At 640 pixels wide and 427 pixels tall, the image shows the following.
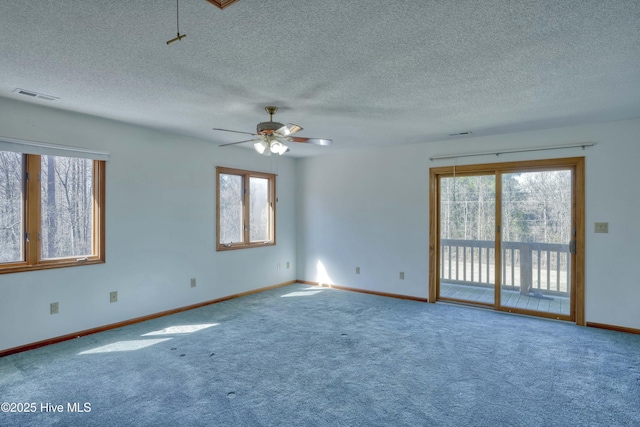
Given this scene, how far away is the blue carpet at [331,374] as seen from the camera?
2252mm

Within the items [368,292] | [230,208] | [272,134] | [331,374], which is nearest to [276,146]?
[272,134]

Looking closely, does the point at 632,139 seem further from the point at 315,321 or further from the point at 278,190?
the point at 278,190

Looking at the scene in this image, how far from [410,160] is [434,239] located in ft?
4.16

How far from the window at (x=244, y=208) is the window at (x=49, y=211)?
164 centimetres

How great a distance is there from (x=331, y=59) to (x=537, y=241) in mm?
3758

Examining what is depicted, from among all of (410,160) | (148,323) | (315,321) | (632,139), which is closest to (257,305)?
(315,321)

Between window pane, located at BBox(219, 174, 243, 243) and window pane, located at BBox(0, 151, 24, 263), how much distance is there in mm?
2378

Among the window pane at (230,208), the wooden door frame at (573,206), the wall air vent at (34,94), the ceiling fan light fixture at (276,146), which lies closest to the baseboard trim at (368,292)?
the wooden door frame at (573,206)

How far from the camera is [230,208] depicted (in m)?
5.42

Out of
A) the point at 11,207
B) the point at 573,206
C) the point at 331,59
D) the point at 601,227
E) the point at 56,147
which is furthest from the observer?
the point at 573,206

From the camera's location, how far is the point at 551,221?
4.34 meters

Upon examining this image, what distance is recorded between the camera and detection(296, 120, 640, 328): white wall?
152 inches

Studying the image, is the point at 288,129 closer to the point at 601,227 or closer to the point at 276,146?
the point at 276,146

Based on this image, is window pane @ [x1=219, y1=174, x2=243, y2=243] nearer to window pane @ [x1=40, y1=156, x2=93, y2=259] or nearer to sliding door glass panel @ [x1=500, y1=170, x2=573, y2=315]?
window pane @ [x1=40, y1=156, x2=93, y2=259]
